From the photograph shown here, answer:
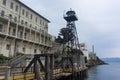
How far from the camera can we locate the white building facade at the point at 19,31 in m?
36.2

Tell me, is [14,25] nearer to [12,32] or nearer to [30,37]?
[12,32]

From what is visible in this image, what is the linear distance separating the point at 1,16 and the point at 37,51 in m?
17.7

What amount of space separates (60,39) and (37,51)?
20.1 m

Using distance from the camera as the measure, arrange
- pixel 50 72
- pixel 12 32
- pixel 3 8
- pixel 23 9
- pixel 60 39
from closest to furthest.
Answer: pixel 50 72
pixel 3 8
pixel 12 32
pixel 23 9
pixel 60 39

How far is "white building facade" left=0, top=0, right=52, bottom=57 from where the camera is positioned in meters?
36.2

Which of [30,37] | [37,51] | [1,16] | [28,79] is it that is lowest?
[28,79]

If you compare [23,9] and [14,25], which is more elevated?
[23,9]

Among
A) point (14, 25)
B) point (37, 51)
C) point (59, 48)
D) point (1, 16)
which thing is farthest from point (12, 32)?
point (59, 48)

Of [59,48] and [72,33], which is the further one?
[59,48]

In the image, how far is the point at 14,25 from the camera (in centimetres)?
3903

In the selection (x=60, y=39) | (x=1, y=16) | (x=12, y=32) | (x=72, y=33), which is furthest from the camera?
(x=60, y=39)

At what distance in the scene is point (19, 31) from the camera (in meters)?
41.2

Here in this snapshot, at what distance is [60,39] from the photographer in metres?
67.8

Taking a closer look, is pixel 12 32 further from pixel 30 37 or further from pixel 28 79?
pixel 28 79
